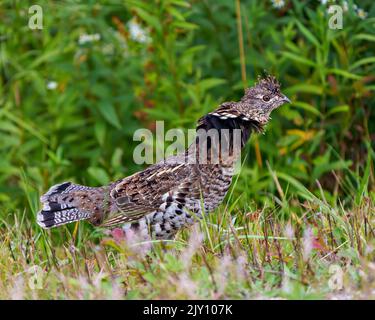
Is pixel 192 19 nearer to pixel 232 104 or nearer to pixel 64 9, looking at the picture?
pixel 64 9

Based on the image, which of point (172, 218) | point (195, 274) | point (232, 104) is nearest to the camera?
point (195, 274)

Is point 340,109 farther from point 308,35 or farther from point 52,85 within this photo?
point 52,85

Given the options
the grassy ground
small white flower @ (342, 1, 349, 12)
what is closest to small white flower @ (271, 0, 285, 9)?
small white flower @ (342, 1, 349, 12)

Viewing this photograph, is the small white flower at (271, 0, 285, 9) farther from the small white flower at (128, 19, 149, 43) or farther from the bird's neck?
the bird's neck

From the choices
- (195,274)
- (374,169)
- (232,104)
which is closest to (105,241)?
(195,274)

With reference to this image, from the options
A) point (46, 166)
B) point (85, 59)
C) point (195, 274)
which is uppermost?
point (85, 59)

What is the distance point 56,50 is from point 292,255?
4169 mm

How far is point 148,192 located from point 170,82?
227 centimetres

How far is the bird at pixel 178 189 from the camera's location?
5.58 m

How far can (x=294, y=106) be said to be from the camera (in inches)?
320

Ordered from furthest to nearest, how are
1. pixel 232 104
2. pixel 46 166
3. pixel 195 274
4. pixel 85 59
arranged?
pixel 85 59 < pixel 46 166 < pixel 232 104 < pixel 195 274

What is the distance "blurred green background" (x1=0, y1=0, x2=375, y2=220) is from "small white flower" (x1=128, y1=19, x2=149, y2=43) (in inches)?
0.5

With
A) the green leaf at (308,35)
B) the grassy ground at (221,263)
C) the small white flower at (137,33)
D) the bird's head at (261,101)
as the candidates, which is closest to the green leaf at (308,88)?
the green leaf at (308,35)

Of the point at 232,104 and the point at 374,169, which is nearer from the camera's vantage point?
the point at 232,104
